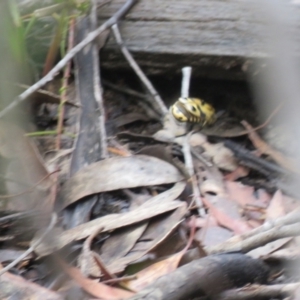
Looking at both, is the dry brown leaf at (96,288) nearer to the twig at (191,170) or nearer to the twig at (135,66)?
the twig at (191,170)

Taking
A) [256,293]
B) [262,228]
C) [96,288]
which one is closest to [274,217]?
[262,228]

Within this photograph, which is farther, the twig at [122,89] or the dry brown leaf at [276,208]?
the twig at [122,89]

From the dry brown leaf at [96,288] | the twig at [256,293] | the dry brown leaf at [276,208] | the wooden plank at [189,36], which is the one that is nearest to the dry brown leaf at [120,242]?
the dry brown leaf at [96,288]

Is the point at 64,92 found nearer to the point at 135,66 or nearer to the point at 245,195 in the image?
the point at 135,66

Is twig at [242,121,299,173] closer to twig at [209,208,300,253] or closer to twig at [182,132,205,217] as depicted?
twig at [182,132,205,217]

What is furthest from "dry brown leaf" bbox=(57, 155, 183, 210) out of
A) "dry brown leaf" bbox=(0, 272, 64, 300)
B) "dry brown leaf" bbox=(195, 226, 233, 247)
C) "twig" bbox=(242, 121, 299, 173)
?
"twig" bbox=(242, 121, 299, 173)

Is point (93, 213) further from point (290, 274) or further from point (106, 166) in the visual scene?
point (290, 274)

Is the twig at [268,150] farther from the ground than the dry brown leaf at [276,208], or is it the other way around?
the twig at [268,150]

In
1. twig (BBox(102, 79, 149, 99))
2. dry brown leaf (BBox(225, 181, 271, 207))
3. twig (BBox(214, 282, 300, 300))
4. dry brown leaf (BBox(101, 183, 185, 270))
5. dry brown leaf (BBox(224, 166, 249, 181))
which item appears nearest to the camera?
twig (BBox(214, 282, 300, 300))
